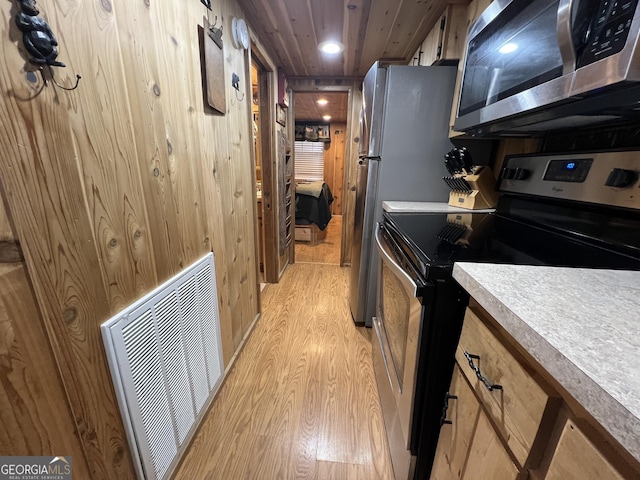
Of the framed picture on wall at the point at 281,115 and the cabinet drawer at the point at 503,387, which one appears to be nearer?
the cabinet drawer at the point at 503,387

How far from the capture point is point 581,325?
38 centimetres

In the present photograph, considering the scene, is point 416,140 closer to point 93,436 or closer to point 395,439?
point 395,439

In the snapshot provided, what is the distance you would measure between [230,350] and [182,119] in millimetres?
1309

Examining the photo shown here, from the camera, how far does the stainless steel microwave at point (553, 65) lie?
0.54 metres

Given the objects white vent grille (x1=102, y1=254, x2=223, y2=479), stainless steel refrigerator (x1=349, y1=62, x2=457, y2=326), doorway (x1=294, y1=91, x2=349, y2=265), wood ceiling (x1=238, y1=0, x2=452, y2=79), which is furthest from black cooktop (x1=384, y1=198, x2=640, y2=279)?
doorway (x1=294, y1=91, x2=349, y2=265)

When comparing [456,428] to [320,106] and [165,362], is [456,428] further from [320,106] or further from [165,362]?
[320,106]

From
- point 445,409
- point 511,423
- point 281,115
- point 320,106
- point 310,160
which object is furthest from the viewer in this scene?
point 310,160

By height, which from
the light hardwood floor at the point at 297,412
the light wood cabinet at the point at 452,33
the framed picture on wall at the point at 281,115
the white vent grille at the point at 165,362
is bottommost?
the light hardwood floor at the point at 297,412

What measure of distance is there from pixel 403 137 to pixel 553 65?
0.93 metres

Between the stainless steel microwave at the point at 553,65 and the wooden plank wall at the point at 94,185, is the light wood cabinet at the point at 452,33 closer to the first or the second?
the stainless steel microwave at the point at 553,65

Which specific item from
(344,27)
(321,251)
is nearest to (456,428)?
(344,27)

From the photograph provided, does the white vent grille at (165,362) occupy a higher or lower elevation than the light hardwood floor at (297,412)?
higher

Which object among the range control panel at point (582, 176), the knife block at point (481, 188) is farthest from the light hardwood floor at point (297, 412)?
the range control panel at point (582, 176)

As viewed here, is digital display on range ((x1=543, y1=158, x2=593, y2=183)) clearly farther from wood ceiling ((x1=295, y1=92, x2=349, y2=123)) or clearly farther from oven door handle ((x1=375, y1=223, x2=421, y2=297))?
wood ceiling ((x1=295, y1=92, x2=349, y2=123))
